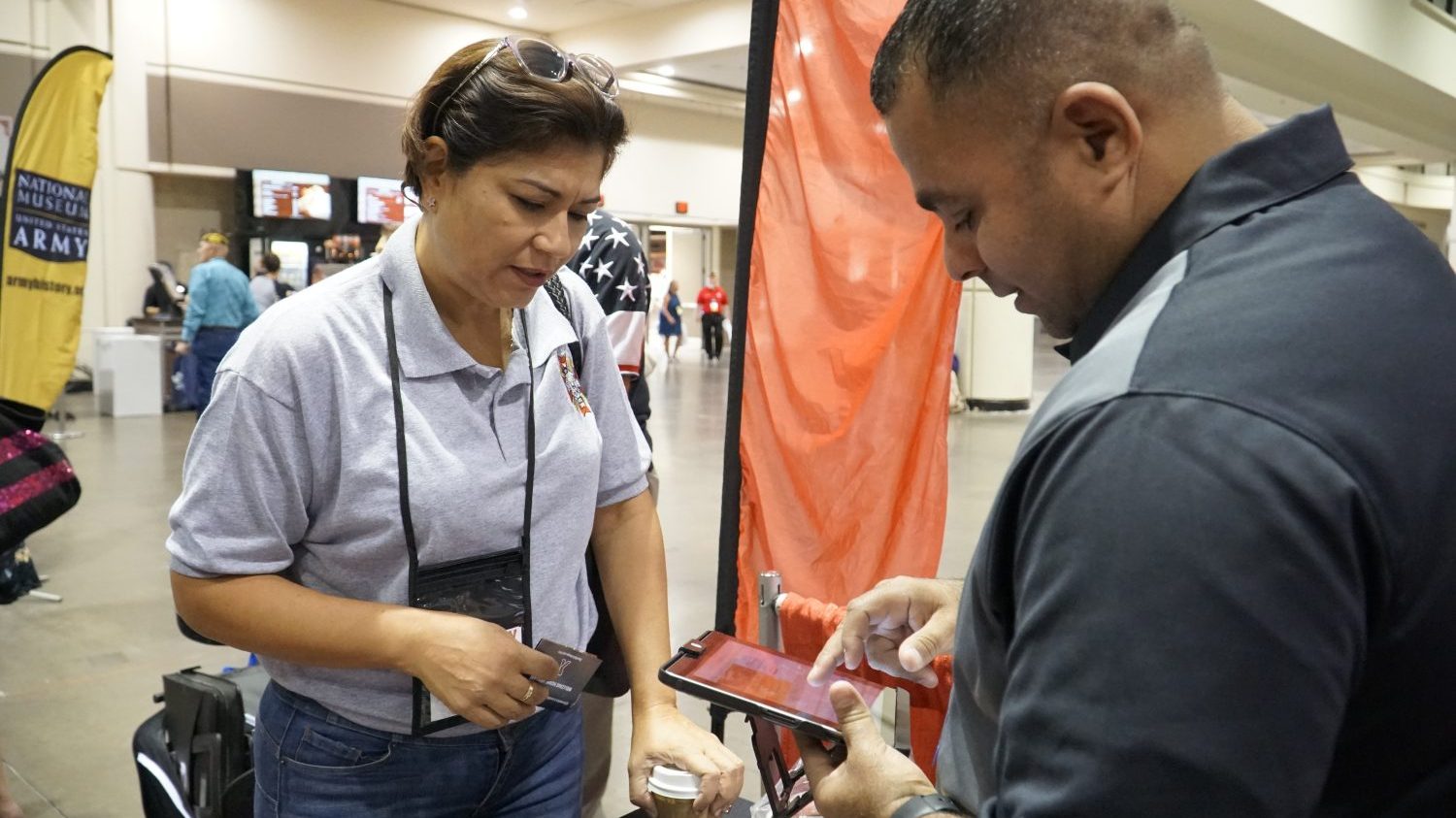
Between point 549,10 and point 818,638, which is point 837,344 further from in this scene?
point 549,10

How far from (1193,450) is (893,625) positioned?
0.73 metres

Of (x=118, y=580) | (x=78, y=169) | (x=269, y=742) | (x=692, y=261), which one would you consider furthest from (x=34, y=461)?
(x=692, y=261)

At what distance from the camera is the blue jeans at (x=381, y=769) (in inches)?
48.9

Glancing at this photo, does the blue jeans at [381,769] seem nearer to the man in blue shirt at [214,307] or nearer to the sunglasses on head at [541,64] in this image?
the sunglasses on head at [541,64]

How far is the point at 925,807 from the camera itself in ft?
2.63

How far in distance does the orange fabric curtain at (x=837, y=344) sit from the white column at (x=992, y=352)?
8596 millimetres

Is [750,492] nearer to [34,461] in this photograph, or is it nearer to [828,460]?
[828,460]

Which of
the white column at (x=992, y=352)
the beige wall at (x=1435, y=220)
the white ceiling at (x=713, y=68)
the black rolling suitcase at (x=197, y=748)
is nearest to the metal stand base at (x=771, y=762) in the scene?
the black rolling suitcase at (x=197, y=748)

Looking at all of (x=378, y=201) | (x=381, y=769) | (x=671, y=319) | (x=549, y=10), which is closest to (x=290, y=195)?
(x=378, y=201)

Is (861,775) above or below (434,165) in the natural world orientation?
below

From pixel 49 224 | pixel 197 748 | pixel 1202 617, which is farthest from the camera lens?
pixel 49 224

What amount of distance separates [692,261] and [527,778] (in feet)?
60.3

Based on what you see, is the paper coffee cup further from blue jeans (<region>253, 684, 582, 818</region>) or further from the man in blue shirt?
the man in blue shirt

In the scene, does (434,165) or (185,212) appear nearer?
(434,165)
